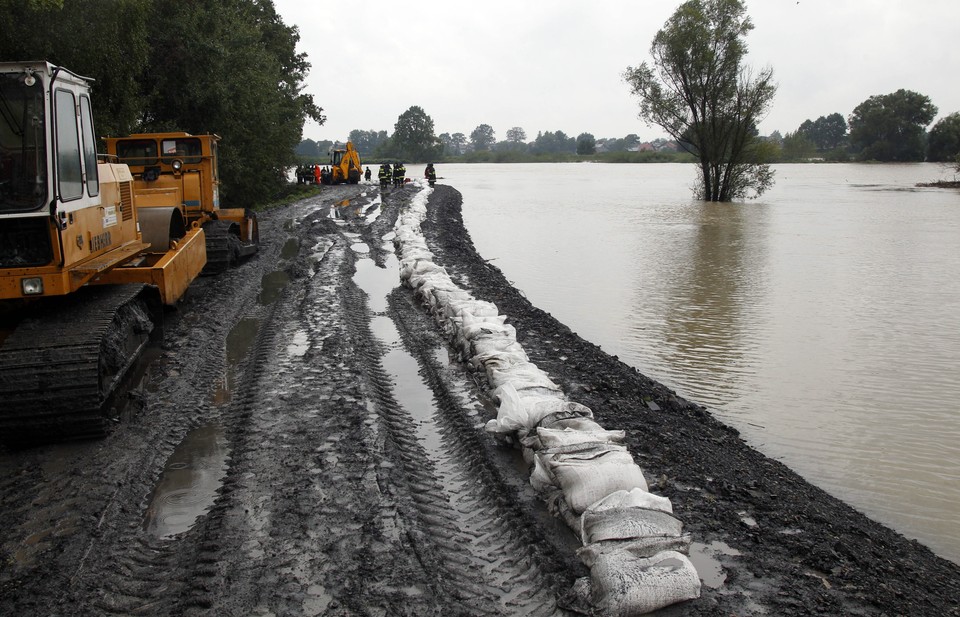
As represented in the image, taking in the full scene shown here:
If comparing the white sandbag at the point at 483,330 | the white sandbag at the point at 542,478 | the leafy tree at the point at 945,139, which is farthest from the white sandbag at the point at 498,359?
the leafy tree at the point at 945,139

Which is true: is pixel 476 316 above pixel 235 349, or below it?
above

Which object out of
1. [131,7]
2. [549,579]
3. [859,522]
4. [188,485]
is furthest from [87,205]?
[131,7]

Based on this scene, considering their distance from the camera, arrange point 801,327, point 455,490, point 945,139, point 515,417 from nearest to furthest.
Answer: point 455,490 < point 515,417 < point 801,327 < point 945,139

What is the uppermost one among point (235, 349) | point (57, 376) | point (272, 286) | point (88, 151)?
point (88, 151)

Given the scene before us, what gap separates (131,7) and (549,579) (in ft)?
45.3

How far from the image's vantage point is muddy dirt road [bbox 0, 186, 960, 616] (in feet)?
12.3

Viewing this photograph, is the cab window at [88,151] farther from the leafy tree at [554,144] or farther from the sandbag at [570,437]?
the leafy tree at [554,144]

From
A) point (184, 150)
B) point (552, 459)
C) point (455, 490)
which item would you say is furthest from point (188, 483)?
point (184, 150)

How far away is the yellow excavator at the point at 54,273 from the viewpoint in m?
5.36

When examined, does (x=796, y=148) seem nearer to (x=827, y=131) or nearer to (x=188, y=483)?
(x=827, y=131)

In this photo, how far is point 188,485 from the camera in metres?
5.04

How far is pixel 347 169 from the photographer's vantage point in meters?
43.1

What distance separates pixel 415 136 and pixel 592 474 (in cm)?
12525

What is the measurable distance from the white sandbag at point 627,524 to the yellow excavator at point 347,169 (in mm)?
40788
